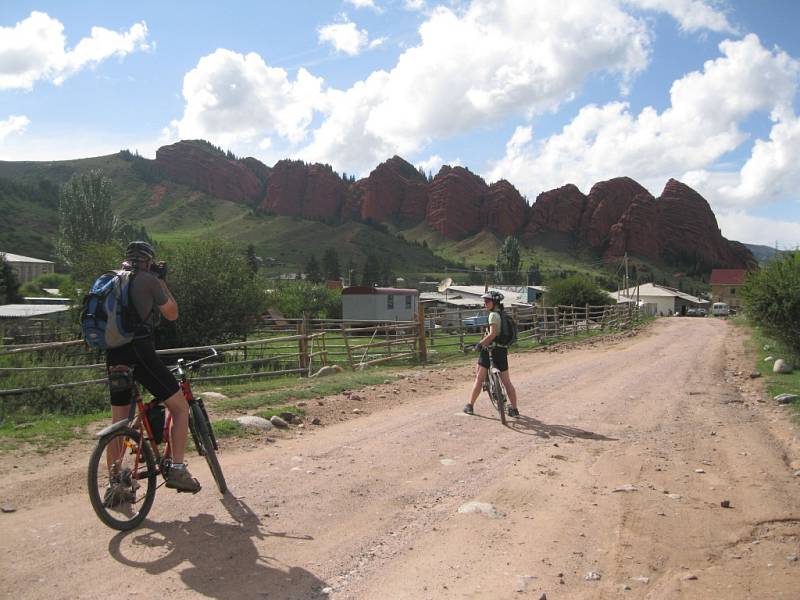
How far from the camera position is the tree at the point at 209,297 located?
2254cm

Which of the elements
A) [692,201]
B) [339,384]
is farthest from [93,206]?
[692,201]

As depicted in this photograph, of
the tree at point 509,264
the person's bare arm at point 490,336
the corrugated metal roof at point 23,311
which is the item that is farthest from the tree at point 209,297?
the tree at point 509,264

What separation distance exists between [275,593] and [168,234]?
134 metres

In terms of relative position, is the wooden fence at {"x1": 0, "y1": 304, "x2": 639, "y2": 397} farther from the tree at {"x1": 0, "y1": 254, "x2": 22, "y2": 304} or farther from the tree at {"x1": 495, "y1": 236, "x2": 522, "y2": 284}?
the tree at {"x1": 495, "y1": 236, "x2": 522, "y2": 284}

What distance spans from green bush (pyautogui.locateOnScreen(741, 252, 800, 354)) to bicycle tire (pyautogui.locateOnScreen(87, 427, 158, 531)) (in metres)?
15.2

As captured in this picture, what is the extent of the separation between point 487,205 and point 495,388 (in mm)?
157284

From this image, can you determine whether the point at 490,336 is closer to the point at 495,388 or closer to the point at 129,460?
the point at 495,388

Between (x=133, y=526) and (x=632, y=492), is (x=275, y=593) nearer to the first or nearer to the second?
(x=133, y=526)

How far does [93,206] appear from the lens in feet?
203

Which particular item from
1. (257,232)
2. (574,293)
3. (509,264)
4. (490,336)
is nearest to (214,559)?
(490,336)

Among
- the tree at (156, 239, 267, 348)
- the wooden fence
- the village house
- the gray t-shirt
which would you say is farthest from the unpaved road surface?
the village house

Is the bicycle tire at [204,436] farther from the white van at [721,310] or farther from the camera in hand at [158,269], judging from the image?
the white van at [721,310]

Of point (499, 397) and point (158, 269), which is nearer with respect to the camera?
point (158, 269)

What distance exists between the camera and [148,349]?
3.99 meters
